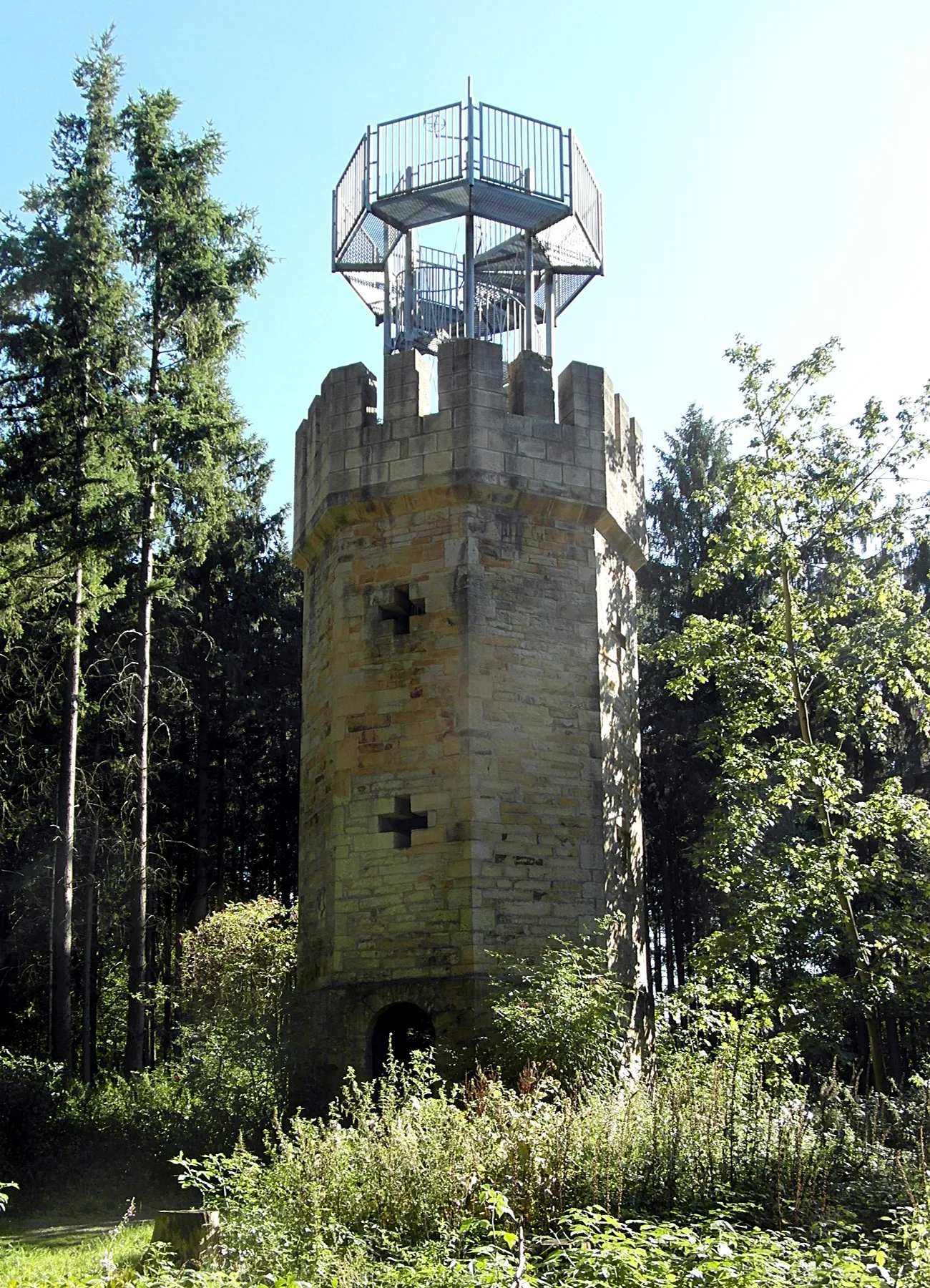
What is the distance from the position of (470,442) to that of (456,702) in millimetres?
2408

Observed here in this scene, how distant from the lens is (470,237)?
14102 mm

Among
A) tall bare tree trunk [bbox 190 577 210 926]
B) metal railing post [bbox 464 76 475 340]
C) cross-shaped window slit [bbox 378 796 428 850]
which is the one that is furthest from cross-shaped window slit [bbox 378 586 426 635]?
tall bare tree trunk [bbox 190 577 210 926]

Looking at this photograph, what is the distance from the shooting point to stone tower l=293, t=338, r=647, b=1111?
1092 cm

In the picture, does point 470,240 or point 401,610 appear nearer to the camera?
point 401,610

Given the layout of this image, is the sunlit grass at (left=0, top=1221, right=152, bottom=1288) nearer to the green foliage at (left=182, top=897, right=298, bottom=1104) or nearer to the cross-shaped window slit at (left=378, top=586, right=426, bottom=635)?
the green foliage at (left=182, top=897, right=298, bottom=1104)

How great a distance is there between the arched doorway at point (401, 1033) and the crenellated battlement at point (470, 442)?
4.48m

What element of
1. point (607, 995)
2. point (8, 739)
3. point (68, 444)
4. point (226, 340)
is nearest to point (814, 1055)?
point (607, 995)

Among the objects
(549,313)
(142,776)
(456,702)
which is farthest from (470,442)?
(142,776)

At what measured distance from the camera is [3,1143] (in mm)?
12156

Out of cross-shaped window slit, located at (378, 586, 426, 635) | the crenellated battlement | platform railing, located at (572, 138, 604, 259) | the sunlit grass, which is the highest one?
platform railing, located at (572, 138, 604, 259)

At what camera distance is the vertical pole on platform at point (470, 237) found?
1352 cm

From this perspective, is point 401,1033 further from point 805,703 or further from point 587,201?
point 587,201

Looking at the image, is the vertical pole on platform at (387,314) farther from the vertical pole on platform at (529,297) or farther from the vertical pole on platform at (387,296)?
the vertical pole on platform at (529,297)

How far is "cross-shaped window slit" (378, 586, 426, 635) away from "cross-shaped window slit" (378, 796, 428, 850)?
1.60 meters
